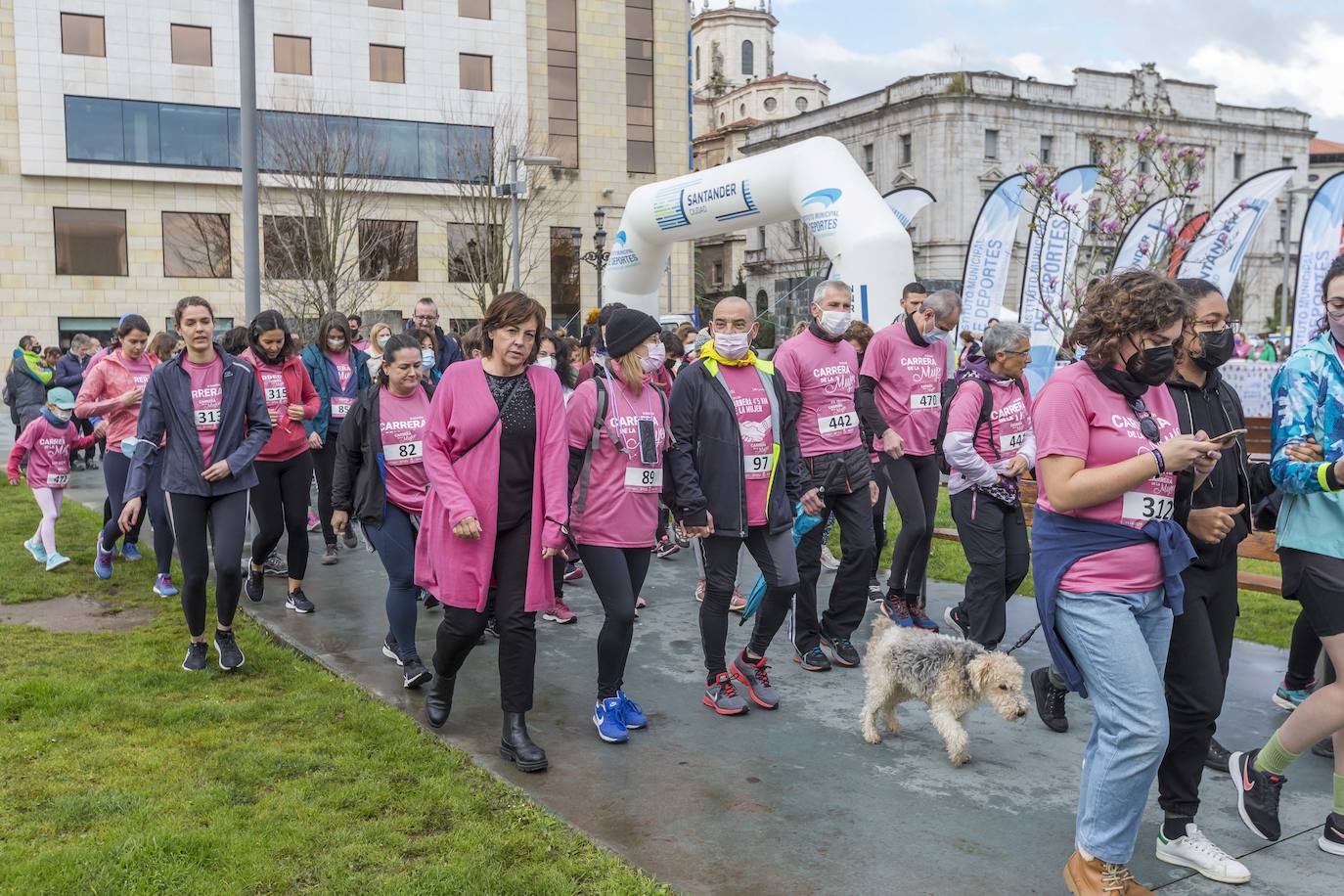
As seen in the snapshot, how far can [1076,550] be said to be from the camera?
11.4ft

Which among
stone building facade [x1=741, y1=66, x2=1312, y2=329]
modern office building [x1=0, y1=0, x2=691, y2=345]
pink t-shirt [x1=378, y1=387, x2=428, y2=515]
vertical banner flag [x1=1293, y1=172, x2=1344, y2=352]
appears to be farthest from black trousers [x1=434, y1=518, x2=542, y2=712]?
stone building facade [x1=741, y1=66, x2=1312, y2=329]

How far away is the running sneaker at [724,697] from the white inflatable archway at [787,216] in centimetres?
834

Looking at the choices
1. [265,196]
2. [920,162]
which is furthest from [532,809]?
[920,162]

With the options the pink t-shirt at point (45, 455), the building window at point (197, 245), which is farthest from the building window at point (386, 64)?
the pink t-shirt at point (45, 455)

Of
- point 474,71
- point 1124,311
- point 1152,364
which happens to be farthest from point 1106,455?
point 474,71

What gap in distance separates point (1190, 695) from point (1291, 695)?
2.33 m

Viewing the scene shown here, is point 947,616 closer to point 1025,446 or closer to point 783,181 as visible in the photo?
point 1025,446

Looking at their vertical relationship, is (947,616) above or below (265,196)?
below

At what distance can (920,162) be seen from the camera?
61.9 metres

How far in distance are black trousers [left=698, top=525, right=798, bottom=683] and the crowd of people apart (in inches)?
0.6

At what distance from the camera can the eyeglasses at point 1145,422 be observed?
346 centimetres

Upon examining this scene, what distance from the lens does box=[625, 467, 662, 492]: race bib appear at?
209 inches

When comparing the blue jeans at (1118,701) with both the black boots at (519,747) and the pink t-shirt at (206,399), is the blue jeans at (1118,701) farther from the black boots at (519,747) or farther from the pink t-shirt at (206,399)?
the pink t-shirt at (206,399)

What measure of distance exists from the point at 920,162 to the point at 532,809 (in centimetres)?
6194
